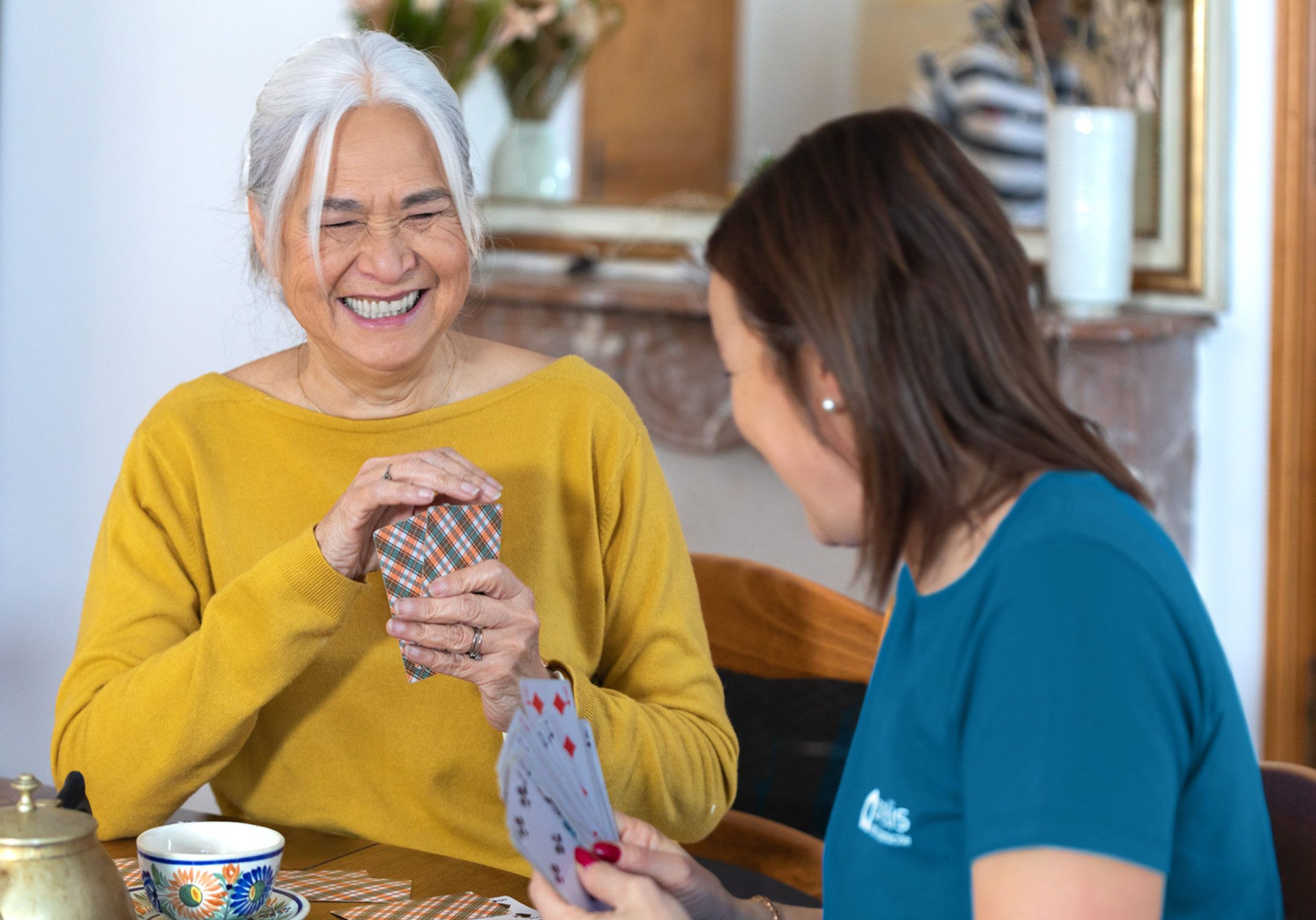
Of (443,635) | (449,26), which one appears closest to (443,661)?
(443,635)

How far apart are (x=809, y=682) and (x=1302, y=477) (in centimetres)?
124

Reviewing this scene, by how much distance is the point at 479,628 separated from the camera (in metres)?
1.20

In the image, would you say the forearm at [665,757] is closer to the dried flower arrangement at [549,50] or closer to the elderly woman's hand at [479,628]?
the elderly woman's hand at [479,628]

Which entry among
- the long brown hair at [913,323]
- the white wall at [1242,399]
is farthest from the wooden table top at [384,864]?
the white wall at [1242,399]

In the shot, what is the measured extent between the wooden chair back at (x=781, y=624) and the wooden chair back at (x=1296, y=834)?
58cm

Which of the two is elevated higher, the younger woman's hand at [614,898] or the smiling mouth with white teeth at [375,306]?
the smiling mouth with white teeth at [375,306]

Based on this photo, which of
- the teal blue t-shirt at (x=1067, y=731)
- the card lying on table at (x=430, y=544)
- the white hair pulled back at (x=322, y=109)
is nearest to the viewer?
the teal blue t-shirt at (x=1067, y=731)

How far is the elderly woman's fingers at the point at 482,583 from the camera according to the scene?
46.5 inches

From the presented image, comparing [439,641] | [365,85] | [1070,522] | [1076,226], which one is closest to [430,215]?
[365,85]

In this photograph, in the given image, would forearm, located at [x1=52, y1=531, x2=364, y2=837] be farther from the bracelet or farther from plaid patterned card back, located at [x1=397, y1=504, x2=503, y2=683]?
the bracelet

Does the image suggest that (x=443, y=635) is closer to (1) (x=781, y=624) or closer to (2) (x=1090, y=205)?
(1) (x=781, y=624)

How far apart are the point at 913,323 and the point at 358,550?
0.62 meters

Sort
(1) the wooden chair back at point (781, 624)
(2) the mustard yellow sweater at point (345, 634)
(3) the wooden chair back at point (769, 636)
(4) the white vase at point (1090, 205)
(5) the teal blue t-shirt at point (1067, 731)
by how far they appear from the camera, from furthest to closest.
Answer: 1. (4) the white vase at point (1090, 205)
2. (1) the wooden chair back at point (781, 624)
3. (3) the wooden chair back at point (769, 636)
4. (2) the mustard yellow sweater at point (345, 634)
5. (5) the teal blue t-shirt at point (1067, 731)

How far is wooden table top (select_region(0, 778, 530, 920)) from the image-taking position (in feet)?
3.75
